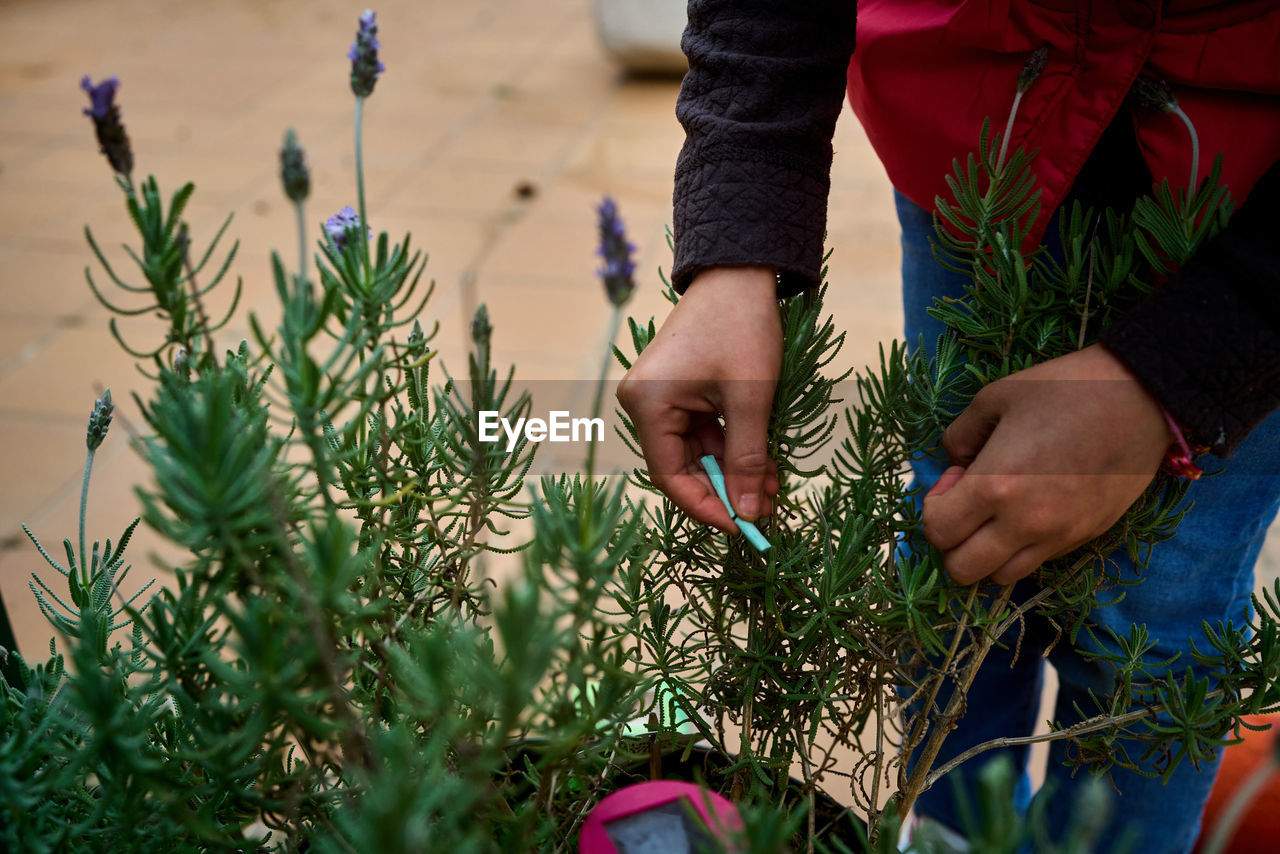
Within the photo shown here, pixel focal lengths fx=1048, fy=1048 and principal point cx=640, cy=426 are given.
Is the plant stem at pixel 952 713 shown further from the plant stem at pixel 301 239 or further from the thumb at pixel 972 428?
the plant stem at pixel 301 239

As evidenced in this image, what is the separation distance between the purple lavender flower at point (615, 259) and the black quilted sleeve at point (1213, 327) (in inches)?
16.0

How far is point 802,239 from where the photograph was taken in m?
0.93

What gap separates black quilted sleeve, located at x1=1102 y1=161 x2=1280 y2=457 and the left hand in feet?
0.06

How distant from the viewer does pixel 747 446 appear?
826mm

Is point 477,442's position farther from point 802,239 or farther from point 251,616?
point 802,239

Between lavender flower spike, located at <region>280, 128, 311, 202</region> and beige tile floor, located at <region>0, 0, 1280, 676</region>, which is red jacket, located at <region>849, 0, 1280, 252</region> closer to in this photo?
lavender flower spike, located at <region>280, 128, 311, 202</region>

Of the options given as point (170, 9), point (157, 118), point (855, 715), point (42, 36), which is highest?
A: point (170, 9)

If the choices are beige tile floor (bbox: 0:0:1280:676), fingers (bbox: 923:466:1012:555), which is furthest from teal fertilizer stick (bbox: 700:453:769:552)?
beige tile floor (bbox: 0:0:1280:676)

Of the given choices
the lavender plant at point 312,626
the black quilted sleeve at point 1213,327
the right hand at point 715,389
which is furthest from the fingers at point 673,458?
the black quilted sleeve at point 1213,327

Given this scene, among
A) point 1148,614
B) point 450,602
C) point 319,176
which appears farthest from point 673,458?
point 319,176

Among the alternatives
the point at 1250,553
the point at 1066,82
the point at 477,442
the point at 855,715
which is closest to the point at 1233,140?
the point at 1066,82

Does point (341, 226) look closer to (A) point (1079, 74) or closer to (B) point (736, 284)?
(B) point (736, 284)

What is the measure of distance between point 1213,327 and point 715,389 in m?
0.37

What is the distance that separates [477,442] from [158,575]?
1.82 m
